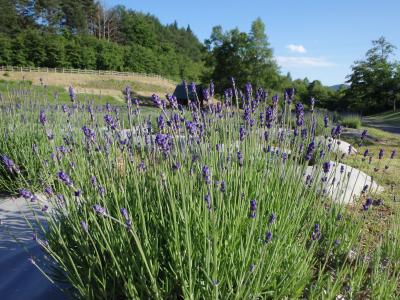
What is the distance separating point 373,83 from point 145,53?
135ft

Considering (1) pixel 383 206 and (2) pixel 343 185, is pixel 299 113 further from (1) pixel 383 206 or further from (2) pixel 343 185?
(1) pixel 383 206

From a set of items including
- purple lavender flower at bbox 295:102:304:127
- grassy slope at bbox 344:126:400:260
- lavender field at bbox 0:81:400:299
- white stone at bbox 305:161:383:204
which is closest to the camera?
lavender field at bbox 0:81:400:299

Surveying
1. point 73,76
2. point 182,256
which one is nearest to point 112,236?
point 182,256

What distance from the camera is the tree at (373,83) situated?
Result: 1602 inches

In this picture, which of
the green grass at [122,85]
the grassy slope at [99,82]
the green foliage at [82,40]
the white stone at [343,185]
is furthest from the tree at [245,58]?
the white stone at [343,185]

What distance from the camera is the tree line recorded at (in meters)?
39.6

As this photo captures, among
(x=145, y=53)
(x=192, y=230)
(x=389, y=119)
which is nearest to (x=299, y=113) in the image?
(x=192, y=230)

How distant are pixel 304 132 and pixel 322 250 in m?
0.92

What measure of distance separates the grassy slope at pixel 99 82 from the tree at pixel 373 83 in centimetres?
2495

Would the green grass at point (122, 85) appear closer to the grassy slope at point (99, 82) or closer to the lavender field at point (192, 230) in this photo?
the grassy slope at point (99, 82)

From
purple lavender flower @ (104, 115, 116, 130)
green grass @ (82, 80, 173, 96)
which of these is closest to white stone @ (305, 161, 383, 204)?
purple lavender flower @ (104, 115, 116, 130)

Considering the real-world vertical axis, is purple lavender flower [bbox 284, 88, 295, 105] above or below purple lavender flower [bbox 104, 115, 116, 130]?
above

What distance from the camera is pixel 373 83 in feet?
135

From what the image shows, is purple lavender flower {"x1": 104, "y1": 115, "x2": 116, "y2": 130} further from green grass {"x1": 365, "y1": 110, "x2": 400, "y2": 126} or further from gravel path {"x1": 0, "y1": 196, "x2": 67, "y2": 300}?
green grass {"x1": 365, "y1": 110, "x2": 400, "y2": 126}
